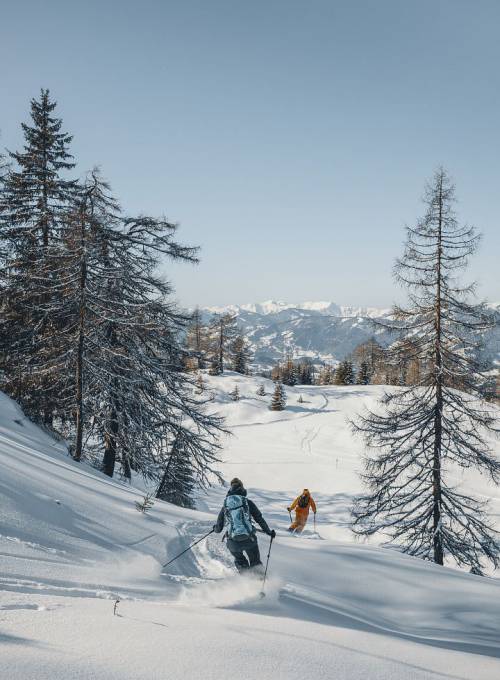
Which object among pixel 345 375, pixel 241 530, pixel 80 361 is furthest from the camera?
pixel 345 375

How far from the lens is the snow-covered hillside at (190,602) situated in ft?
9.70

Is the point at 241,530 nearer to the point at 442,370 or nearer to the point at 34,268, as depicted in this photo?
the point at 442,370

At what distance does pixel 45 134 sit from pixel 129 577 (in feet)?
65.0

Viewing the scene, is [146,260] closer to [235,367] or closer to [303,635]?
[303,635]

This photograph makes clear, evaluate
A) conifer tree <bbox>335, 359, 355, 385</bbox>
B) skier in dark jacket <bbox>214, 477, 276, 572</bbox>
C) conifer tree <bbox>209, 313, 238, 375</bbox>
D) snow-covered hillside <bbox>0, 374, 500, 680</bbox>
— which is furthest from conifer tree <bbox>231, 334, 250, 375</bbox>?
skier in dark jacket <bbox>214, 477, 276, 572</bbox>

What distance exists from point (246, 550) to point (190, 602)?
1506mm

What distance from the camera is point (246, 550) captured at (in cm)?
620

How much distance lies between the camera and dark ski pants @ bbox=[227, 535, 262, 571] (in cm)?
616

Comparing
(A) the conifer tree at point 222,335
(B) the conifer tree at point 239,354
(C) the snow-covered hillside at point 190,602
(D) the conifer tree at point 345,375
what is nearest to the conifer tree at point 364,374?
(D) the conifer tree at point 345,375

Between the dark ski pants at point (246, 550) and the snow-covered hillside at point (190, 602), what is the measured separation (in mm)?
288

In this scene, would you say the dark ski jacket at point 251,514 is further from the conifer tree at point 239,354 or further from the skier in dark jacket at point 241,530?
the conifer tree at point 239,354

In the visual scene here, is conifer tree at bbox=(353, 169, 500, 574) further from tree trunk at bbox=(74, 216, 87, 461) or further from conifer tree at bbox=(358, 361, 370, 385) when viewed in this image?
conifer tree at bbox=(358, 361, 370, 385)

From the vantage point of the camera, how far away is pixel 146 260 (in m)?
14.6

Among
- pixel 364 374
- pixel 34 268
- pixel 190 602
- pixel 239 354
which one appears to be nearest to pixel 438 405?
pixel 190 602
